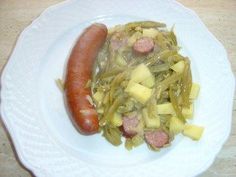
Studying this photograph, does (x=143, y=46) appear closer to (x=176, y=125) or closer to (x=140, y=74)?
(x=140, y=74)

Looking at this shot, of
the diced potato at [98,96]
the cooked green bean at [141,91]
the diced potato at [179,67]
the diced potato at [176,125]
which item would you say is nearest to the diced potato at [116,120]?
the cooked green bean at [141,91]

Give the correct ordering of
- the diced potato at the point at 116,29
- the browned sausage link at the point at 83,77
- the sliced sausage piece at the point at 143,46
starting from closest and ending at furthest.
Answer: the browned sausage link at the point at 83,77
the sliced sausage piece at the point at 143,46
the diced potato at the point at 116,29

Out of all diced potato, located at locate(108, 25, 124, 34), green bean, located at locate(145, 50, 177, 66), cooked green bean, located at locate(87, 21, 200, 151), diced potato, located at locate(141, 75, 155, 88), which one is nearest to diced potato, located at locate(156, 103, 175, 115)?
cooked green bean, located at locate(87, 21, 200, 151)

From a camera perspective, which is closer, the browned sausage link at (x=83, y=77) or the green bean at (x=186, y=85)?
the browned sausage link at (x=83, y=77)

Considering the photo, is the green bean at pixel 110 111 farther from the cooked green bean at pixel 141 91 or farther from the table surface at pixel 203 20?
the table surface at pixel 203 20

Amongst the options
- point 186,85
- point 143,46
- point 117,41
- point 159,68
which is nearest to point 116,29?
point 117,41

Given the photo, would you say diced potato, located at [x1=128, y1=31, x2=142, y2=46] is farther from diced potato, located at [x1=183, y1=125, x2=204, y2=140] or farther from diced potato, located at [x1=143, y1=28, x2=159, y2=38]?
diced potato, located at [x1=183, y1=125, x2=204, y2=140]
